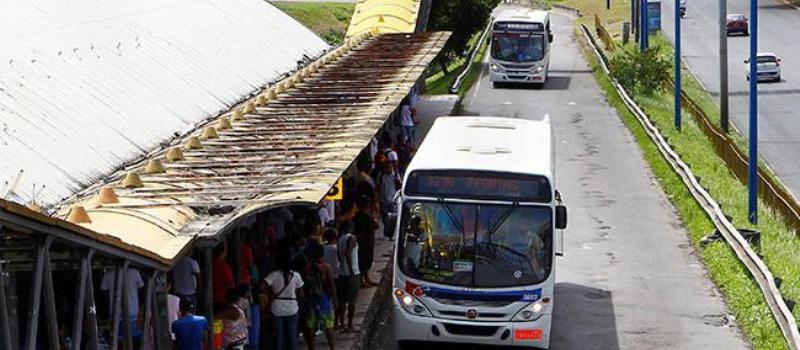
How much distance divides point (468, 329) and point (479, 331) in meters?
0.14

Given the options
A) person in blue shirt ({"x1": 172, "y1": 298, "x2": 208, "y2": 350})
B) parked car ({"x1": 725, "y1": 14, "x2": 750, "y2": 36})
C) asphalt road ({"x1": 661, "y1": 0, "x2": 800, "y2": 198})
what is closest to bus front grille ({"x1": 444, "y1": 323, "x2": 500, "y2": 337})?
person in blue shirt ({"x1": 172, "y1": 298, "x2": 208, "y2": 350})

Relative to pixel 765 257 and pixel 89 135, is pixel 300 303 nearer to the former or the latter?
pixel 89 135

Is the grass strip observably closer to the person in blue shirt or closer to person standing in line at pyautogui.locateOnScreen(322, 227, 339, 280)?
person standing in line at pyautogui.locateOnScreen(322, 227, 339, 280)

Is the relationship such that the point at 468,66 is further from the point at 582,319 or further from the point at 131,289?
the point at 131,289

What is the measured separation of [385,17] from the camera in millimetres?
50969

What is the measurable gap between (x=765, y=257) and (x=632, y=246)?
125 inches

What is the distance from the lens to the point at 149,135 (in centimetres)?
2469

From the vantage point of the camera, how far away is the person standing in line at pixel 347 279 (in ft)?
64.2

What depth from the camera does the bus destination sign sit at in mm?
57562

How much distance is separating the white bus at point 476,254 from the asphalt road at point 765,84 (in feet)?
63.4

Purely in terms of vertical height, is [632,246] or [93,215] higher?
[93,215]

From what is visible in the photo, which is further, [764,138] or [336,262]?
[764,138]

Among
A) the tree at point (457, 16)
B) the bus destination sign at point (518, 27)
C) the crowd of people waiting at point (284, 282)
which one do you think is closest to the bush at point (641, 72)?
the bus destination sign at point (518, 27)

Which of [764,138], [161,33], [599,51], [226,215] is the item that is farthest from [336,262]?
[599,51]
